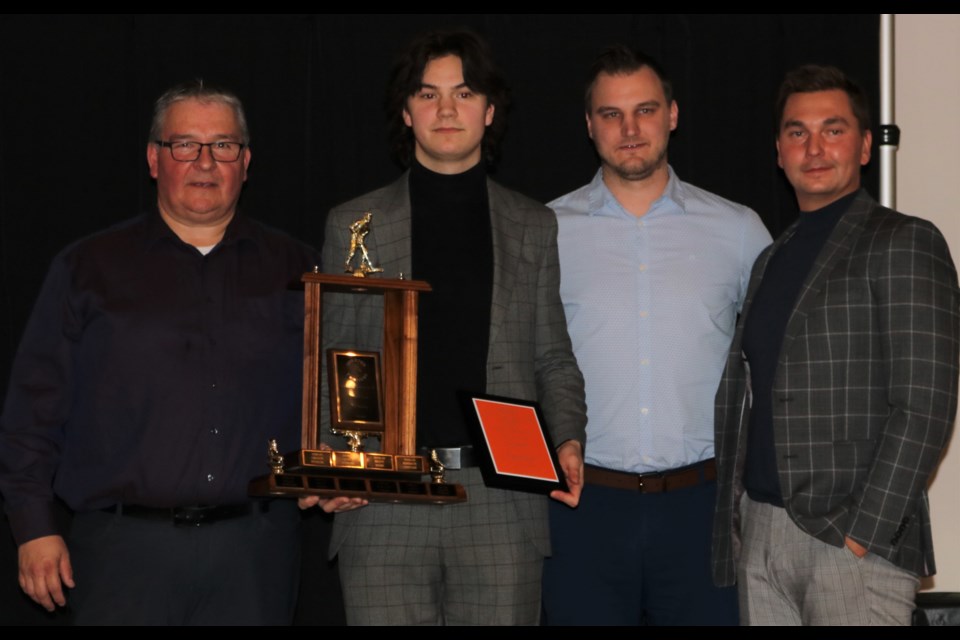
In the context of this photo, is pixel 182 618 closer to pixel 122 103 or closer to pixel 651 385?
pixel 651 385

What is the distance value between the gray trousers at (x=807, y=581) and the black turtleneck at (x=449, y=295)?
87 cm

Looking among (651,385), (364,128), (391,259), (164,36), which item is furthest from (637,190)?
(164,36)

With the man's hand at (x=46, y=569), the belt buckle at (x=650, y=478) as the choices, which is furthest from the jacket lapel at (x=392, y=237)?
the man's hand at (x=46, y=569)

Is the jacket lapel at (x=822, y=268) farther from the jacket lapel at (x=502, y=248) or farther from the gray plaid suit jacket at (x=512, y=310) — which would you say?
the jacket lapel at (x=502, y=248)

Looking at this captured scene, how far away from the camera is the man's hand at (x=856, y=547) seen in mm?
2935

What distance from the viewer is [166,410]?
10.0 ft

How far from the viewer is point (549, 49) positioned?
424 centimetres

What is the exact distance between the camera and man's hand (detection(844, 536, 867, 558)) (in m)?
2.93

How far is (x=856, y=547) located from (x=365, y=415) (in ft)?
4.31

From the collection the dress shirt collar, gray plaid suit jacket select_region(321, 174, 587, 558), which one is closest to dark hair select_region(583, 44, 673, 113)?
the dress shirt collar

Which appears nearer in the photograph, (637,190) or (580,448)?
(580,448)

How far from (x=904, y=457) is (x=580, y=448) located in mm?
846

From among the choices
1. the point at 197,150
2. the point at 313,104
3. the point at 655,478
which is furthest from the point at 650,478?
the point at 313,104

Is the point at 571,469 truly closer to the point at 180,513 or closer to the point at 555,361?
the point at 555,361
